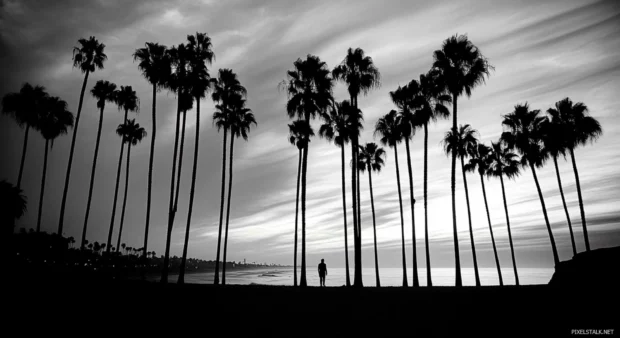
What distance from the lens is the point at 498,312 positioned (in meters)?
9.72

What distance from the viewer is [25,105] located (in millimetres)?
33281

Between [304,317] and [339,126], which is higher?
[339,126]

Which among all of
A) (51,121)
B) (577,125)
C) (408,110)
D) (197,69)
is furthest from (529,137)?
(51,121)

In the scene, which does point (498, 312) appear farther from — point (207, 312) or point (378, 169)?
point (378, 169)

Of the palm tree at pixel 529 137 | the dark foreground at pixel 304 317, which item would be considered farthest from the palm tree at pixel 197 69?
the palm tree at pixel 529 137

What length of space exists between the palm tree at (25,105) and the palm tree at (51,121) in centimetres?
52

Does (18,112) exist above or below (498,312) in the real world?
above

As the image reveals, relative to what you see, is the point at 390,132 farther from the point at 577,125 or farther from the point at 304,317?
the point at 304,317

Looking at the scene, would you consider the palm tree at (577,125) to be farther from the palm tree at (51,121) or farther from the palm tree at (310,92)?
the palm tree at (51,121)

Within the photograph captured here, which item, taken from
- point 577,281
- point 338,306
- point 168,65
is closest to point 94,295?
point 338,306

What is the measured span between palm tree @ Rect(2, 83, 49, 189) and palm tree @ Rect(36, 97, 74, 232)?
52 cm

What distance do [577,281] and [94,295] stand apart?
1677cm

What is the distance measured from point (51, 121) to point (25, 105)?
2729 millimetres

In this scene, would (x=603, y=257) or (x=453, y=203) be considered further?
(x=453, y=203)
